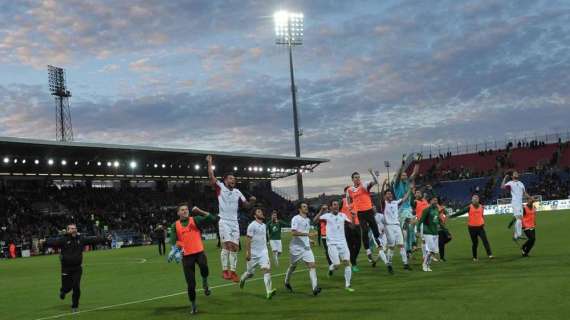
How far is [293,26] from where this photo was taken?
67.9 meters

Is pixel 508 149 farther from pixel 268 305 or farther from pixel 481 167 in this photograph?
pixel 268 305

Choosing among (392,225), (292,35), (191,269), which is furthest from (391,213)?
(292,35)

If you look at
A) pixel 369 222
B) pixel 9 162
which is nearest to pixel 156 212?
pixel 9 162

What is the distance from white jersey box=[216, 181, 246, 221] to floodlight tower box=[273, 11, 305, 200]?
166 feet

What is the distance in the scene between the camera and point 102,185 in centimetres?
6794

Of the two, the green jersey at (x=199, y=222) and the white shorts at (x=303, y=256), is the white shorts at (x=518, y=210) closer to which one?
the white shorts at (x=303, y=256)

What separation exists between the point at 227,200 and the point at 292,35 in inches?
2211

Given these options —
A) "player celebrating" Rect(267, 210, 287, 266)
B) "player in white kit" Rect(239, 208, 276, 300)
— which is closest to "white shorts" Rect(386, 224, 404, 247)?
"player in white kit" Rect(239, 208, 276, 300)

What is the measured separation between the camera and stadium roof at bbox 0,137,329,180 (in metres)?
51.9

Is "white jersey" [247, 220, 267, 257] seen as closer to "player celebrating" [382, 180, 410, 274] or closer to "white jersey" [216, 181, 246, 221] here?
"white jersey" [216, 181, 246, 221]

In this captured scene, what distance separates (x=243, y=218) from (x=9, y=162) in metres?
25.1

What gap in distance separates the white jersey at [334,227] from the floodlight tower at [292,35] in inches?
1986

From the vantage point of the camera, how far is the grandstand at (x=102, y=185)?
5209 cm

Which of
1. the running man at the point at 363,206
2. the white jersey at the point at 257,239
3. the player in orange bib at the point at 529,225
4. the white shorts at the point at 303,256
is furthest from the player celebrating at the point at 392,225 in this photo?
the player in orange bib at the point at 529,225
